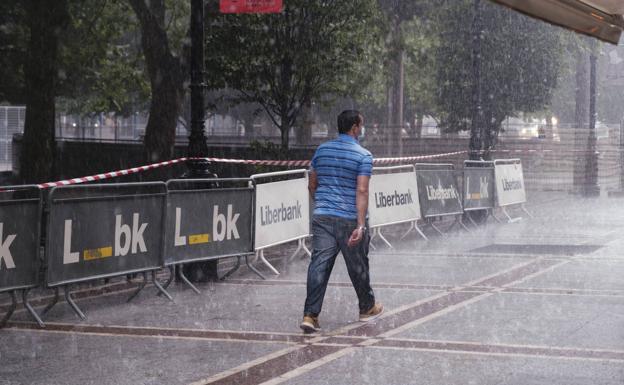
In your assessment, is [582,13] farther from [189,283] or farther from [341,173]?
[189,283]

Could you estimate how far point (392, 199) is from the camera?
61.5 ft

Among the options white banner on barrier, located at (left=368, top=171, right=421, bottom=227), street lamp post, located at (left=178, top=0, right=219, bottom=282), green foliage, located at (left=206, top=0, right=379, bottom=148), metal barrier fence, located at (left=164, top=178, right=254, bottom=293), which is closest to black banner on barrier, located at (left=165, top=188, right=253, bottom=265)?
metal barrier fence, located at (left=164, top=178, right=254, bottom=293)

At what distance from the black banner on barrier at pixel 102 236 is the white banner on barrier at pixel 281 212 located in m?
2.34

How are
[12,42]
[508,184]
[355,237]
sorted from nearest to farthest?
[355,237], [508,184], [12,42]

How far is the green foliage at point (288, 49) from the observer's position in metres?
21.1

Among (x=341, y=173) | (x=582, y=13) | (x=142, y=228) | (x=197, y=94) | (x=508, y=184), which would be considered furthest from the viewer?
(x=508, y=184)

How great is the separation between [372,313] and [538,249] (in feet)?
24.1

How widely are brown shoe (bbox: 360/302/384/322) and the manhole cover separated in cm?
663

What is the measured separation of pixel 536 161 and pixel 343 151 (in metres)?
25.7

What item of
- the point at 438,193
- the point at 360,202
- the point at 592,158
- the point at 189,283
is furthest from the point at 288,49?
the point at 592,158

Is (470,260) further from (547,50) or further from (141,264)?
(547,50)

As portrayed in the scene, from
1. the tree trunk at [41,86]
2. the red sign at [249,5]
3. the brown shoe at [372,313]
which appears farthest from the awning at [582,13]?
the tree trunk at [41,86]

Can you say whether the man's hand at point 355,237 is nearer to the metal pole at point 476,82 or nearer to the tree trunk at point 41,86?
the metal pole at point 476,82

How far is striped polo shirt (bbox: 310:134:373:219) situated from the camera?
1009 cm
